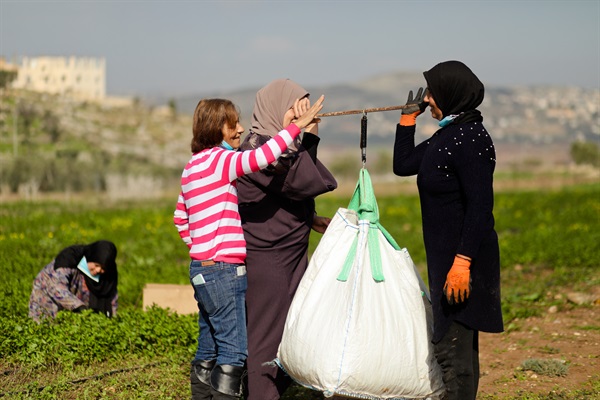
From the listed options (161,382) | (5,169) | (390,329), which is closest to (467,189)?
(390,329)

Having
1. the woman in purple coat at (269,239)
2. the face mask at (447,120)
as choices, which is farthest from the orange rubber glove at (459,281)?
the woman in purple coat at (269,239)

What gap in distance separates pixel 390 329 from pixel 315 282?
1.46 feet

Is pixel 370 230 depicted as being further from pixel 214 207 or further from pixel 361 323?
pixel 214 207

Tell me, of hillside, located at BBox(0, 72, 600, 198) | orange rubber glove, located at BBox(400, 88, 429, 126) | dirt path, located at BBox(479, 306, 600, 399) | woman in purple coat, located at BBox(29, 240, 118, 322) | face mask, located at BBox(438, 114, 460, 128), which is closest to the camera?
face mask, located at BBox(438, 114, 460, 128)

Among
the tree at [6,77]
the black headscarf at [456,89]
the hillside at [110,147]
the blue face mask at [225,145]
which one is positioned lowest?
the hillside at [110,147]

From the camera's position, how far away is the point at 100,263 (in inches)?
269

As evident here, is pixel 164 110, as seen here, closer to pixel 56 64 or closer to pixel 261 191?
pixel 56 64

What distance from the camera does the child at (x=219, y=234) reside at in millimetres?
4375

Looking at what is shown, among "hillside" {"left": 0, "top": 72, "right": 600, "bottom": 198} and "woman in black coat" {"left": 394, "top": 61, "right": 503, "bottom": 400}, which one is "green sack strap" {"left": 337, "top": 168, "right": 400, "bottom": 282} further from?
"hillside" {"left": 0, "top": 72, "right": 600, "bottom": 198}

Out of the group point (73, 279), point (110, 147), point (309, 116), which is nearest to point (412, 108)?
point (309, 116)

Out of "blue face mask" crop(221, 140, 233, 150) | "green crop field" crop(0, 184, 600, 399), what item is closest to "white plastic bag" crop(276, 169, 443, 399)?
"blue face mask" crop(221, 140, 233, 150)

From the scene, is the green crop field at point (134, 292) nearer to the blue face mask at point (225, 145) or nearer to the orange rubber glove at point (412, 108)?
the blue face mask at point (225, 145)

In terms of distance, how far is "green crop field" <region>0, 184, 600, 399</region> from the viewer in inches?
225

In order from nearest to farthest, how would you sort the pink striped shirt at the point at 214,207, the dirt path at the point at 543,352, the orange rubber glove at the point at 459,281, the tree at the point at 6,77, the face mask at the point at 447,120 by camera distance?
the orange rubber glove at the point at 459,281
the face mask at the point at 447,120
the pink striped shirt at the point at 214,207
the dirt path at the point at 543,352
the tree at the point at 6,77
